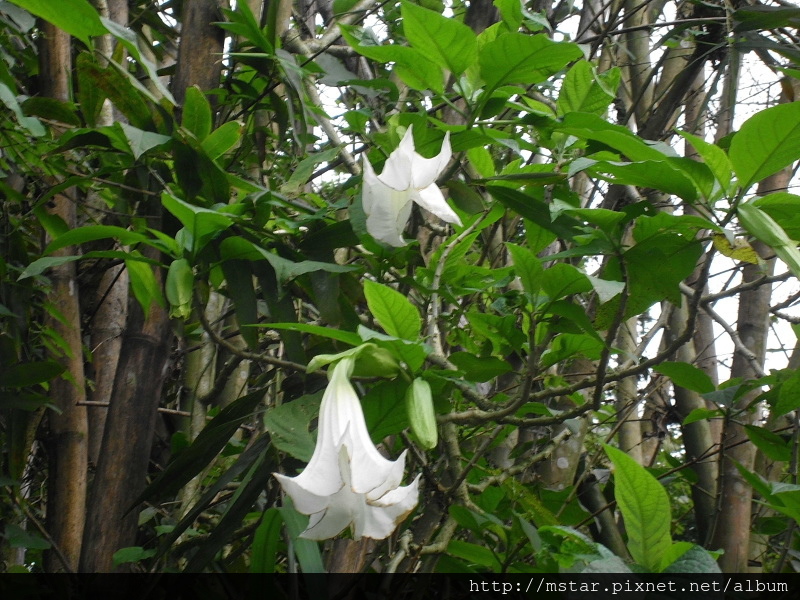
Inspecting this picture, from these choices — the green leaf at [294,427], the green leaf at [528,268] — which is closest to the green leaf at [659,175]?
the green leaf at [528,268]

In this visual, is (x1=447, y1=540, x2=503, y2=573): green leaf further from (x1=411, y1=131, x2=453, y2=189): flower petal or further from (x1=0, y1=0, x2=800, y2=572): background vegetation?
(x1=411, y1=131, x2=453, y2=189): flower petal

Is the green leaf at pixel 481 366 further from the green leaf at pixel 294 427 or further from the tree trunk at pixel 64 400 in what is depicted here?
the tree trunk at pixel 64 400

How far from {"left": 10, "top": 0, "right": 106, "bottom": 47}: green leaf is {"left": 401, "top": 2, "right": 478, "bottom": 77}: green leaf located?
0.89 ft

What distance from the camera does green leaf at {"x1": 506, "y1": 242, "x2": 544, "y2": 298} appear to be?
25.3 inches

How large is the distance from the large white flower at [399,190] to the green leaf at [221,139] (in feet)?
0.84

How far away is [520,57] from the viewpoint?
653 millimetres

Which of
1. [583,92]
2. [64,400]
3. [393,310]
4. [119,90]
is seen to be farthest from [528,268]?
[64,400]

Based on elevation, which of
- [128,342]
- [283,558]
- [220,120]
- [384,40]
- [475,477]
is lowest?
[283,558]

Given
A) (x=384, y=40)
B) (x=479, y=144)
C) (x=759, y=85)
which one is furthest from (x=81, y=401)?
(x=759, y=85)

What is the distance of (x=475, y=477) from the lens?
1.06 meters

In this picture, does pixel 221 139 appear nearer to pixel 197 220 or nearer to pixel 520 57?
pixel 197 220

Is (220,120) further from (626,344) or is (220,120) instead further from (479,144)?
(626,344)

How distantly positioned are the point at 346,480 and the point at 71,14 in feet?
1.47

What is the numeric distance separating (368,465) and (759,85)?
194 cm
